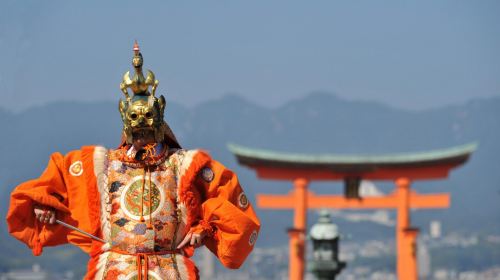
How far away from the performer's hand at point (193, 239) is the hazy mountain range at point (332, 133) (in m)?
41.2

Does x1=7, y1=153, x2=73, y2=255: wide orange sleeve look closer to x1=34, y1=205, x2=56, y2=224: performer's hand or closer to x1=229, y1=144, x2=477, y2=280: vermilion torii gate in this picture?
x1=34, y1=205, x2=56, y2=224: performer's hand

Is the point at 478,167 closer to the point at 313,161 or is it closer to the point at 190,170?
the point at 313,161

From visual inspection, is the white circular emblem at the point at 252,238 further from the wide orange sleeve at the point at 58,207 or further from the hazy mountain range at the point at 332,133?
the hazy mountain range at the point at 332,133

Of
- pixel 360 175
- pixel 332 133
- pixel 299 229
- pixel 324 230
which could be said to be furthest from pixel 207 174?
pixel 332 133

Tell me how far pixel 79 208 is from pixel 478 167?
98159 mm

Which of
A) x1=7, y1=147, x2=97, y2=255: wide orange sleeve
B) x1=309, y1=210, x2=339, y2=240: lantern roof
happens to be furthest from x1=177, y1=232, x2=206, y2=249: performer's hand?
x1=309, y1=210, x2=339, y2=240: lantern roof

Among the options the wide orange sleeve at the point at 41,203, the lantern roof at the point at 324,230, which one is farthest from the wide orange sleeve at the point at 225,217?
the lantern roof at the point at 324,230

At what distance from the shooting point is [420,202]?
98.4 feet

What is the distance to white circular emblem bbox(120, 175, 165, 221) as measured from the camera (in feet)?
28.4

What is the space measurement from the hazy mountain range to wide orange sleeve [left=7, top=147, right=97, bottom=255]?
41.0 m

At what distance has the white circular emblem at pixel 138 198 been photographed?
865 cm

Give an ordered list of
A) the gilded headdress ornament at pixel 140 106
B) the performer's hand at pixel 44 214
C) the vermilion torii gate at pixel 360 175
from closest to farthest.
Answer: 1. the gilded headdress ornament at pixel 140 106
2. the performer's hand at pixel 44 214
3. the vermilion torii gate at pixel 360 175

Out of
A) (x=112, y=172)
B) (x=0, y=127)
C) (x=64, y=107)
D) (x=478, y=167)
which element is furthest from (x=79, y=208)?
(x=478, y=167)

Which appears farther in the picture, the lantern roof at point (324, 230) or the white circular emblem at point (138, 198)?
the lantern roof at point (324, 230)
